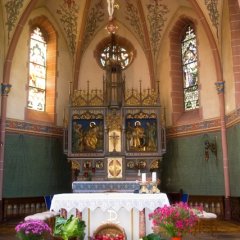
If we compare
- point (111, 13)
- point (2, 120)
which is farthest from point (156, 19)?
point (2, 120)

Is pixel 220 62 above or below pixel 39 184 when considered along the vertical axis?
above

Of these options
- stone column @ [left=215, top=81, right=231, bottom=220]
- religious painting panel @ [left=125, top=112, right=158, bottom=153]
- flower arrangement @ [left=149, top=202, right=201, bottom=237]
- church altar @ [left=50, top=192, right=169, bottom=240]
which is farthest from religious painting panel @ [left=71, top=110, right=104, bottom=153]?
flower arrangement @ [left=149, top=202, right=201, bottom=237]

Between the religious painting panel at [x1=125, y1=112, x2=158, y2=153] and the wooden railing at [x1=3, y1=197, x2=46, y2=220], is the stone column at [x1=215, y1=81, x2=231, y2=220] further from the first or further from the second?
the wooden railing at [x1=3, y1=197, x2=46, y2=220]

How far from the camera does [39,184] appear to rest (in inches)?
598

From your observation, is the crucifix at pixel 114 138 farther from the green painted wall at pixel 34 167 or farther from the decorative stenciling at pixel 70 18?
the decorative stenciling at pixel 70 18

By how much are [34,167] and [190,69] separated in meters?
8.01

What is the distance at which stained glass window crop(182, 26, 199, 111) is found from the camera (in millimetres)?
16422

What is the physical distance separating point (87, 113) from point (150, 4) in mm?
5764

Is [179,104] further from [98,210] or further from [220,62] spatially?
[98,210]

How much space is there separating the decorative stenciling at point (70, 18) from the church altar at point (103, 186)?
707cm

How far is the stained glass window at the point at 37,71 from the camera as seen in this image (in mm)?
16234

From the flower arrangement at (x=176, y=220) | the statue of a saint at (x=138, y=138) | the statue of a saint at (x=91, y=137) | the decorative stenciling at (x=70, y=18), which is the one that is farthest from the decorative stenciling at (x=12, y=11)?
the flower arrangement at (x=176, y=220)

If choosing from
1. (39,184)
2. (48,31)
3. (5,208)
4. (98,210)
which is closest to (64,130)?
(39,184)

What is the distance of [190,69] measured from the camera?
16.8 metres
